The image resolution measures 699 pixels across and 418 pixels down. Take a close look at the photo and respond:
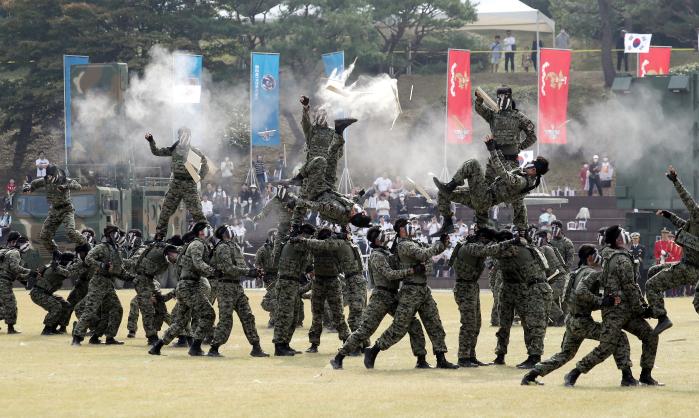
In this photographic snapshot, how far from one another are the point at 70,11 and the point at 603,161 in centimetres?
2466

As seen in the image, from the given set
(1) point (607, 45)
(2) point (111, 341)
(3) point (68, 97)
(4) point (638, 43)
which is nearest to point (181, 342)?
(2) point (111, 341)

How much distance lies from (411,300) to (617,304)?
142 inches

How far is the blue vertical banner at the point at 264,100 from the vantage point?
2030 inches

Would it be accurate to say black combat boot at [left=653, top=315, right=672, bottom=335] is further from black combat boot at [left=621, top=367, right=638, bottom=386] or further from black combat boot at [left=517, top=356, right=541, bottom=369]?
black combat boot at [left=517, top=356, right=541, bottom=369]

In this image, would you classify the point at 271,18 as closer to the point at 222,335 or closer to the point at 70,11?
the point at 70,11

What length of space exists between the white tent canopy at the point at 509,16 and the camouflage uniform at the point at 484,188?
50.6 m

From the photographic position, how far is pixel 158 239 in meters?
24.9

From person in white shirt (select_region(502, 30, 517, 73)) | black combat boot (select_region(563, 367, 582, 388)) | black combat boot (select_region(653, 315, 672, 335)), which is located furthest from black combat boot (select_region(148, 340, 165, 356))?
person in white shirt (select_region(502, 30, 517, 73))

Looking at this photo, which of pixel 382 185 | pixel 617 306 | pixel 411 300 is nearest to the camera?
pixel 617 306

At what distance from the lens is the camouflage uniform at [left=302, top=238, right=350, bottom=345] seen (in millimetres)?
22234

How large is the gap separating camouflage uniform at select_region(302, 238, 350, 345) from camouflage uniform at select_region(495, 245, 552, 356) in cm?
289

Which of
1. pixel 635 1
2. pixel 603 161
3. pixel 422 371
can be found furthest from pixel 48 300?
pixel 635 1

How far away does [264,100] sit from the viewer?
51719mm

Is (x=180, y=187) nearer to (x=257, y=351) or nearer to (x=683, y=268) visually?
(x=257, y=351)
